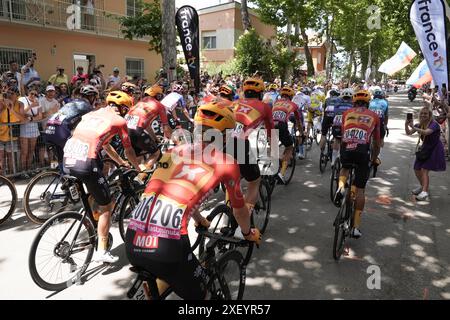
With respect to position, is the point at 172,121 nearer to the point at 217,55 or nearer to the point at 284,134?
the point at 284,134

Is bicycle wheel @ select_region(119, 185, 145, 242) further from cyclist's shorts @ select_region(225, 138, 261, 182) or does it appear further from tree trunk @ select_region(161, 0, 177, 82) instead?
tree trunk @ select_region(161, 0, 177, 82)

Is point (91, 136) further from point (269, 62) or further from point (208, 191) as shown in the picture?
point (269, 62)

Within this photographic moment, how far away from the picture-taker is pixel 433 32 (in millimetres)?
9305

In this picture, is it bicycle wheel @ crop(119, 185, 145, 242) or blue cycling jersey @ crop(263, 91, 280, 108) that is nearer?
bicycle wheel @ crop(119, 185, 145, 242)

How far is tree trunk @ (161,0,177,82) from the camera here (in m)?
12.8

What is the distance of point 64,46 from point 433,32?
1599cm

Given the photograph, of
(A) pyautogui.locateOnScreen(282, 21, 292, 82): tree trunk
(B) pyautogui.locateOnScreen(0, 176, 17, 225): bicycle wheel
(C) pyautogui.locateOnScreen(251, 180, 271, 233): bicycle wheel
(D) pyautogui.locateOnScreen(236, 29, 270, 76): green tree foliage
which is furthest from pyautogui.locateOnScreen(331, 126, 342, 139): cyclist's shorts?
(D) pyautogui.locateOnScreen(236, 29, 270, 76): green tree foliage

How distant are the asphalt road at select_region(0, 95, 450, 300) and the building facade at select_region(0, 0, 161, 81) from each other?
1114 centimetres

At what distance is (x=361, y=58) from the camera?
211 feet

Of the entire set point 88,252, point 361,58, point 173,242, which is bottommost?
point 88,252

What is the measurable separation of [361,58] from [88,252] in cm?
6654
